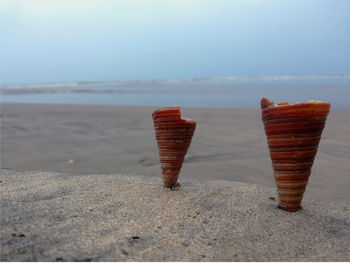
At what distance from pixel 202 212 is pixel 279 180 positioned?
49 centimetres

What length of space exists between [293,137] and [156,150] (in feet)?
9.52

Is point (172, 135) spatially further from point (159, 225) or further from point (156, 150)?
point (156, 150)

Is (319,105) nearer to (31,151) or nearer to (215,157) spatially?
(215,157)

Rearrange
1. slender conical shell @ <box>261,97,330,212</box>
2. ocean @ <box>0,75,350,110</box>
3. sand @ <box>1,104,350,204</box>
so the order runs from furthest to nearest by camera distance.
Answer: ocean @ <box>0,75,350,110</box> → sand @ <box>1,104,350,204</box> → slender conical shell @ <box>261,97,330,212</box>

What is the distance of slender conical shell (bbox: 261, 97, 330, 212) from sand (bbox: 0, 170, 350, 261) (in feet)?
0.77

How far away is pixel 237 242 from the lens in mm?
1553

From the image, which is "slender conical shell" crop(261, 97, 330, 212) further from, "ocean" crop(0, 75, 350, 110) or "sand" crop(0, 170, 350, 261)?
"ocean" crop(0, 75, 350, 110)

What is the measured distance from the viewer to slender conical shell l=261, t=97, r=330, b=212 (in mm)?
1727

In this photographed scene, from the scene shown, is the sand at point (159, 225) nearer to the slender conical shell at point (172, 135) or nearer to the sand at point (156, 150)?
the slender conical shell at point (172, 135)

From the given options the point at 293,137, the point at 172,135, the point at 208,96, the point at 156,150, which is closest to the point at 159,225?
the point at 172,135

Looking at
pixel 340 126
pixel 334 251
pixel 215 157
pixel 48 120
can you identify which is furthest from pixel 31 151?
pixel 340 126

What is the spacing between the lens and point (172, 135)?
2195mm

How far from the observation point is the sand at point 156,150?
10.9 ft

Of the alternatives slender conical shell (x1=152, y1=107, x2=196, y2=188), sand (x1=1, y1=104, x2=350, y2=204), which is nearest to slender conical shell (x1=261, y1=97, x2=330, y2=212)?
slender conical shell (x1=152, y1=107, x2=196, y2=188)
